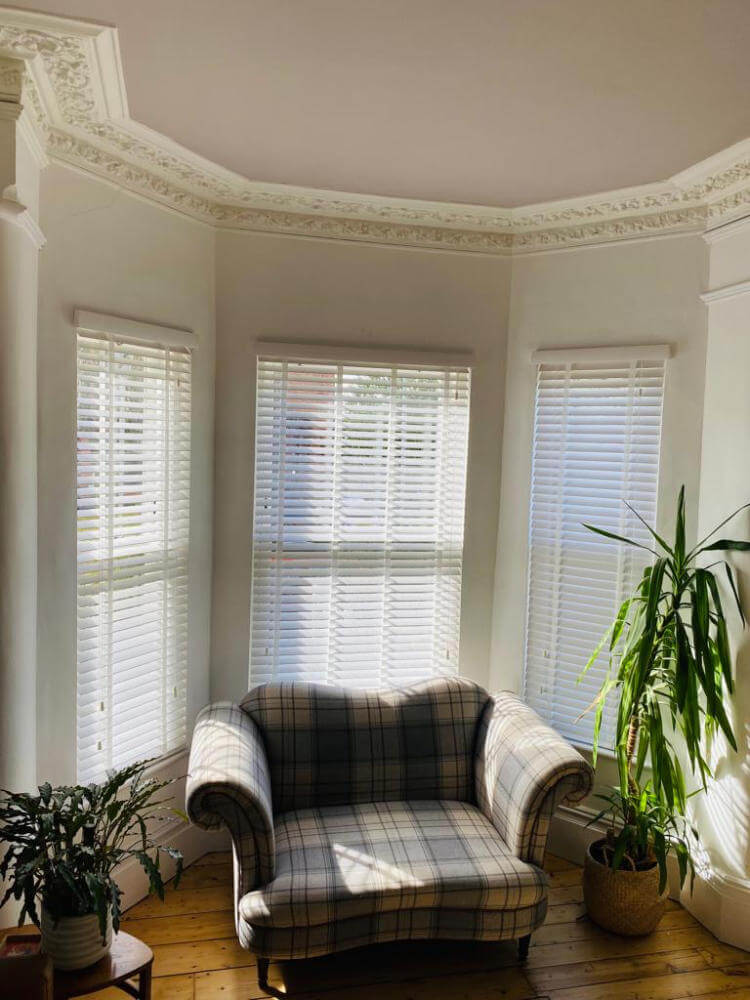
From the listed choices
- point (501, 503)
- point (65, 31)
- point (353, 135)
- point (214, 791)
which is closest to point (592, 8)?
point (353, 135)

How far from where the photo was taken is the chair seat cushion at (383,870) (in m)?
2.60

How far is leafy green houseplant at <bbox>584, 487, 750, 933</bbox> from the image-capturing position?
2936mm

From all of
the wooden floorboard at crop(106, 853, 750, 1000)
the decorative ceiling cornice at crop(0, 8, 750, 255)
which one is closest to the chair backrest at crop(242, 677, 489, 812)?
the wooden floorboard at crop(106, 853, 750, 1000)

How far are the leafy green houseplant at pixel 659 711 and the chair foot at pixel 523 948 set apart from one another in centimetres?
38

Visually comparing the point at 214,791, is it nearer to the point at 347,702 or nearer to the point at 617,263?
the point at 347,702

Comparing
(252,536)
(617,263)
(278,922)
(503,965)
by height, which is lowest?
(503,965)

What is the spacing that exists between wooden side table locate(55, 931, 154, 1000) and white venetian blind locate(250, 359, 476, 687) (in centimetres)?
141

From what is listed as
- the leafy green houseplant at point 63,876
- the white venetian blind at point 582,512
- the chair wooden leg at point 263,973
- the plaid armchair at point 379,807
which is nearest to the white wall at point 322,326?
the white venetian blind at point 582,512

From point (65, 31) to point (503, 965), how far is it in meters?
3.40

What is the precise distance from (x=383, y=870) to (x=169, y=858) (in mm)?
1187

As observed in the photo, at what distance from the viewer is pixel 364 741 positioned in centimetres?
333

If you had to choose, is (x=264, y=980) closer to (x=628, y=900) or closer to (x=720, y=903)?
(x=628, y=900)

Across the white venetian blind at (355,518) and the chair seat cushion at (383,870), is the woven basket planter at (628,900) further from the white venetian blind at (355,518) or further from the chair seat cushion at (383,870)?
the white venetian blind at (355,518)

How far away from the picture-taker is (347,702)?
339cm
